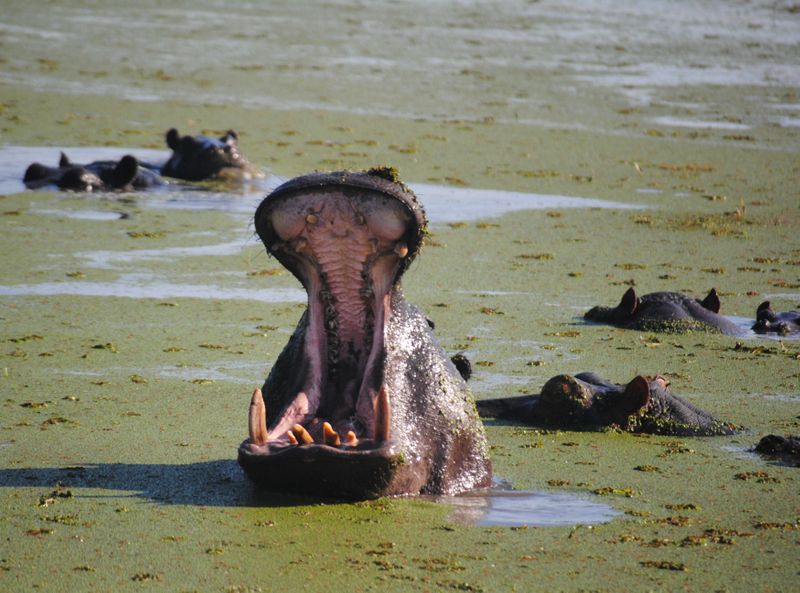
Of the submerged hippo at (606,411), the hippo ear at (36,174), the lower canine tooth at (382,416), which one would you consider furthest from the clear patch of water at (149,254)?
the lower canine tooth at (382,416)

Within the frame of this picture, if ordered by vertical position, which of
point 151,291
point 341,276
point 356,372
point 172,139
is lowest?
point 151,291

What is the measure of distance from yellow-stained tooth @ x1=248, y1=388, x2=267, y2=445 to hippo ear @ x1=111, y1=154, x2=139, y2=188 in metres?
6.83

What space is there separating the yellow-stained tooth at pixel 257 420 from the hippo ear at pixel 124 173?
6834 mm

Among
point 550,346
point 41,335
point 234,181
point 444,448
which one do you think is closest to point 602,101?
point 234,181

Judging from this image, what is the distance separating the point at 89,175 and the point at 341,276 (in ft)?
22.0

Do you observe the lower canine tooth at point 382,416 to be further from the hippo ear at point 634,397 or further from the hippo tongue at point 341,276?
the hippo ear at point 634,397

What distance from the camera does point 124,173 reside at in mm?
11180

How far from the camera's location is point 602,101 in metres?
16.3

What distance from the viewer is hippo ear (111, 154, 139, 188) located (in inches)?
437

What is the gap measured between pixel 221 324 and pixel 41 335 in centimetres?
92

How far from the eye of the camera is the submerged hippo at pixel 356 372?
14.9 ft

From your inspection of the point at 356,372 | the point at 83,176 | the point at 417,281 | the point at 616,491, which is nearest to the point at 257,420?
the point at 356,372

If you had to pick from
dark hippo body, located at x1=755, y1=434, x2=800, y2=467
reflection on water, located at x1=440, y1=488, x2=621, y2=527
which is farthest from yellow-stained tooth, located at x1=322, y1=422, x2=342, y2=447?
dark hippo body, located at x1=755, y1=434, x2=800, y2=467

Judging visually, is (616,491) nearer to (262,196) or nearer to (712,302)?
(712,302)
